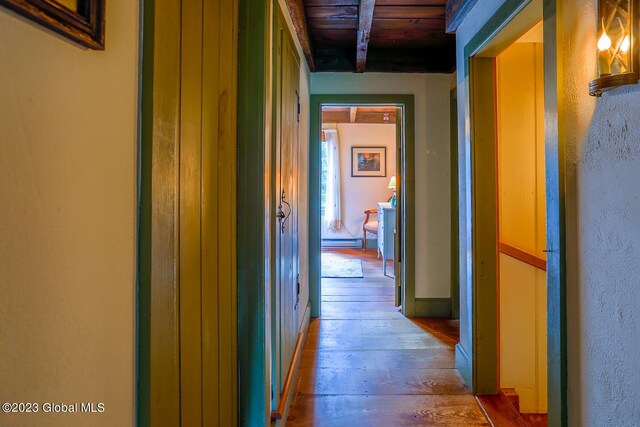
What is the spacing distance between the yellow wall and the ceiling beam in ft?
2.73

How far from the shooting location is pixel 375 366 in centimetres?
225

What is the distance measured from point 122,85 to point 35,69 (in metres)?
0.10

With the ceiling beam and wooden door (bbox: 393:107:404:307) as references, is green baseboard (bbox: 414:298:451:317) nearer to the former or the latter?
wooden door (bbox: 393:107:404:307)

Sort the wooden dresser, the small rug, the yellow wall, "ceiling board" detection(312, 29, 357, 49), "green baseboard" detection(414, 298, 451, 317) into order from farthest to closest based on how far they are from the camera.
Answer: the wooden dresser
the small rug
"green baseboard" detection(414, 298, 451, 317)
"ceiling board" detection(312, 29, 357, 49)
the yellow wall

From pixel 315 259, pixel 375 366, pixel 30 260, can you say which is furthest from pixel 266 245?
pixel 315 259

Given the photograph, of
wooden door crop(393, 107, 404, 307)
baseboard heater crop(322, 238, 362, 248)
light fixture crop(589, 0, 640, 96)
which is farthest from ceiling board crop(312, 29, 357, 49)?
baseboard heater crop(322, 238, 362, 248)

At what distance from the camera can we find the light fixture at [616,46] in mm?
860

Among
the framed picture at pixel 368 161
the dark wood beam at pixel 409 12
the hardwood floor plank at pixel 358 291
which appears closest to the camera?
the dark wood beam at pixel 409 12

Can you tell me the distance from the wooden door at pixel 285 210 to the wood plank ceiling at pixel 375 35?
0.41 metres

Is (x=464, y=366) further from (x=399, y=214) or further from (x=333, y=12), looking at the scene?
(x=333, y=12)

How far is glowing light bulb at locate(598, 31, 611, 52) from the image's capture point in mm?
926

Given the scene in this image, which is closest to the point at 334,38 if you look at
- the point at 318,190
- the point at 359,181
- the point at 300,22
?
the point at 300,22

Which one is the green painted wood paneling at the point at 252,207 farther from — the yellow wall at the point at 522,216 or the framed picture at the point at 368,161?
the framed picture at the point at 368,161

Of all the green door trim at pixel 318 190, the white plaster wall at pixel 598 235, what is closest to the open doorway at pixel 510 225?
the white plaster wall at pixel 598 235
